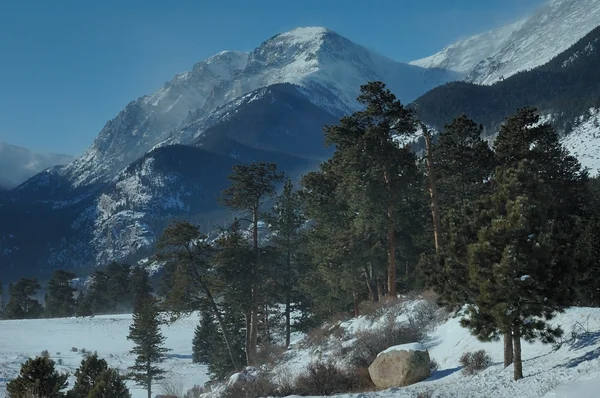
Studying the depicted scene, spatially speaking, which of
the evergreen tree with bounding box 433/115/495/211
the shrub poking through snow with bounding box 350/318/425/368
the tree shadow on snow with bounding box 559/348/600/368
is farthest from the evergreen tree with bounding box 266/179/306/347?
the tree shadow on snow with bounding box 559/348/600/368

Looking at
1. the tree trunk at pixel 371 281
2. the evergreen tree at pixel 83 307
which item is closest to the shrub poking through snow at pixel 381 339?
the tree trunk at pixel 371 281

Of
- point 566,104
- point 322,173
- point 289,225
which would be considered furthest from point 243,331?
point 566,104

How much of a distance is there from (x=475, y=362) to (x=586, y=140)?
5536 inches

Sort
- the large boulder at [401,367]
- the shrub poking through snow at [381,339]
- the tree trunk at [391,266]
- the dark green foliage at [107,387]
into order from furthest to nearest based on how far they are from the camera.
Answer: the tree trunk at [391,266]
the dark green foliage at [107,387]
the shrub poking through snow at [381,339]
the large boulder at [401,367]

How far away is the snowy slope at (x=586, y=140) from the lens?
115 m

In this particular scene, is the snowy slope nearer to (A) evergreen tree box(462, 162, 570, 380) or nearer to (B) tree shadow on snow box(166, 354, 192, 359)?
(B) tree shadow on snow box(166, 354, 192, 359)

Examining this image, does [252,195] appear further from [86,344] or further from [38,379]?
[86,344]

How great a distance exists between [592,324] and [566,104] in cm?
18732

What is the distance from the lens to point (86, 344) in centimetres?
5469

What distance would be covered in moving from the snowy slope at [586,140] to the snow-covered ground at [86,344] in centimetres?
9106

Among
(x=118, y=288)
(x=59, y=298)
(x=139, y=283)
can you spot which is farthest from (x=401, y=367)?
(x=118, y=288)

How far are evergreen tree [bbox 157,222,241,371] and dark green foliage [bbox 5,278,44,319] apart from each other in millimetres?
63451

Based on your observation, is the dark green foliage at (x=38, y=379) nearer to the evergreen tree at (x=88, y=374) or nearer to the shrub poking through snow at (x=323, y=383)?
the evergreen tree at (x=88, y=374)

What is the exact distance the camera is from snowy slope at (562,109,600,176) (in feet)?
376
